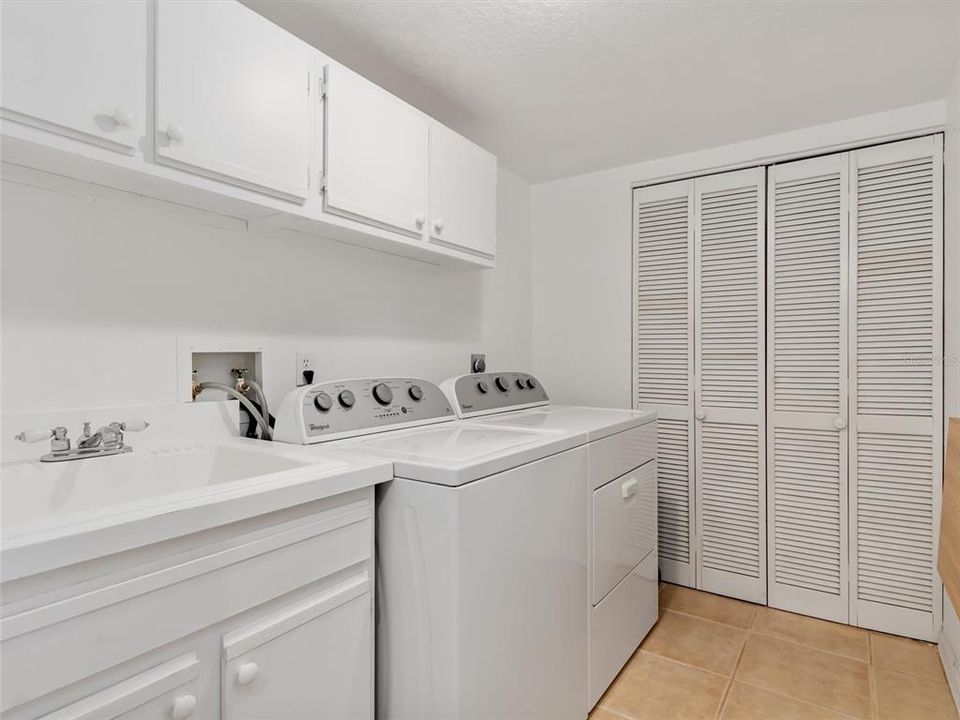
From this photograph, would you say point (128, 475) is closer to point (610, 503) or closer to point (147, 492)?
point (147, 492)

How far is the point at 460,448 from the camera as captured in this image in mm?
1382

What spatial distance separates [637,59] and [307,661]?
2036 millimetres

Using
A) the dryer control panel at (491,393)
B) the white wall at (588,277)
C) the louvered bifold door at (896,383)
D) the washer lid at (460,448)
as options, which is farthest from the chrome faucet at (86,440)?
the louvered bifold door at (896,383)

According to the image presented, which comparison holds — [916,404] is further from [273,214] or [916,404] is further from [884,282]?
[273,214]

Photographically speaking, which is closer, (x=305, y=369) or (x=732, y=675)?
(x=305, y=369)

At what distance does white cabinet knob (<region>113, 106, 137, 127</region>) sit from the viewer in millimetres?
1034

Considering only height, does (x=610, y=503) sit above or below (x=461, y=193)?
below

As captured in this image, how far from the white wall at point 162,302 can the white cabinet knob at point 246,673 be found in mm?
765

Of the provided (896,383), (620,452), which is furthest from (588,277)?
(896,383)

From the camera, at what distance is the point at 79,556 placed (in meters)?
0.72

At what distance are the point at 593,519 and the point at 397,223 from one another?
117cm

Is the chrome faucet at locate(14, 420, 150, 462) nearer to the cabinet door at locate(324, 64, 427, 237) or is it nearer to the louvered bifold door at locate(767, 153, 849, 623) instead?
the cabinet door at locate(324, 64, 427, 237)

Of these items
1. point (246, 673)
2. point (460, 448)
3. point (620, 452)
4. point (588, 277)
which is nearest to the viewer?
point (246, 673)

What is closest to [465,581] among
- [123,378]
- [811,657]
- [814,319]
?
[123,378]
